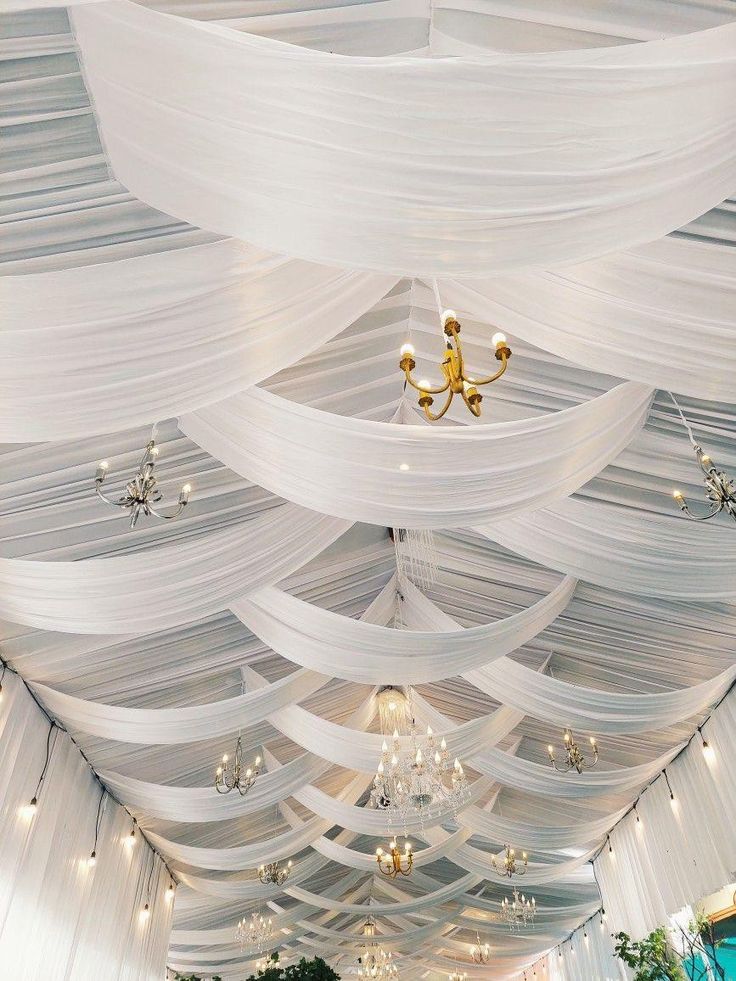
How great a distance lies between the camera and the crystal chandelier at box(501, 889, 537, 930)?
11.8 m

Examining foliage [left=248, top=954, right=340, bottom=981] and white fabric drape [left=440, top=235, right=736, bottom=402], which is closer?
white fabric drape [left=440, top=235, right=736, bottom=402]

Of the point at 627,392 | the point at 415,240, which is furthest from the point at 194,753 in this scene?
the point at 415,240

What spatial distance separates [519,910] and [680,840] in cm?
465

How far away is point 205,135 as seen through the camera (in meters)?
2.18

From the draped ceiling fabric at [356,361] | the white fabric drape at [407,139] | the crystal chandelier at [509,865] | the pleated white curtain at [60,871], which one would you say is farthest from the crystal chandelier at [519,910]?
the white fabric drape at [407,139]

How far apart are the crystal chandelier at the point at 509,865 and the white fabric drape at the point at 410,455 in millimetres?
7566

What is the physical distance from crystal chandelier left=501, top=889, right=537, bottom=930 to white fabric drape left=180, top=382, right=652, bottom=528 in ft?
33.8

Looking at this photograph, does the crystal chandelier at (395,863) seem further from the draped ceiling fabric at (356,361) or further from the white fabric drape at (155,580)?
the white fabric drape at (155,580)

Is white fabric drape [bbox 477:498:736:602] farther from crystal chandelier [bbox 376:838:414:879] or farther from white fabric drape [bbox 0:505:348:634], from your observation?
crystal chandelier [bbox 376:838:414:879]

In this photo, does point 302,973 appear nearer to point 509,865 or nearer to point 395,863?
point 395,863

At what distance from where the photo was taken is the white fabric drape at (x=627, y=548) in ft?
14.9

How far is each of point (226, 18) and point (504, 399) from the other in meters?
2.96

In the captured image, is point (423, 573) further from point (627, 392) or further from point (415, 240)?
point (415, 240)

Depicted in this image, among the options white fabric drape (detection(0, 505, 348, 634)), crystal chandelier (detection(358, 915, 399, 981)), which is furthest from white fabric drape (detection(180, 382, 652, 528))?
crystal chandelier (detection(358, 915, 399, 981))
